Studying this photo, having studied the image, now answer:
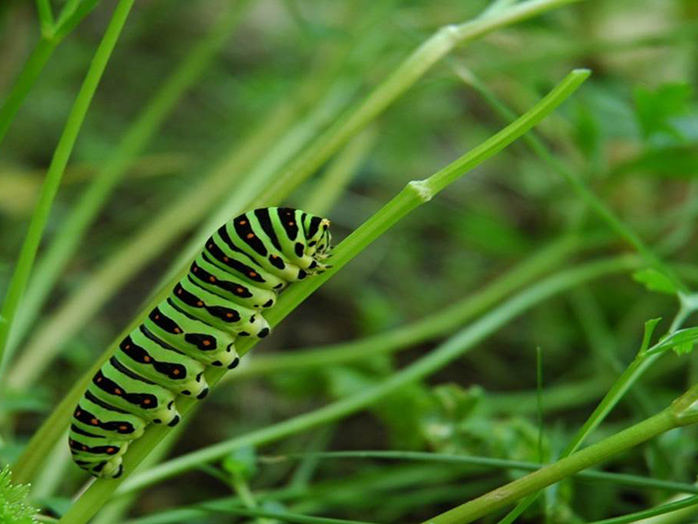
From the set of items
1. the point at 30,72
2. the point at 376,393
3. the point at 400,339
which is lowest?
the point at 376,393

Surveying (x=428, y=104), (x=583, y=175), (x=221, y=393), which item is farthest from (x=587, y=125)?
(x=428, y=104)

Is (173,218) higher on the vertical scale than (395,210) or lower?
higher

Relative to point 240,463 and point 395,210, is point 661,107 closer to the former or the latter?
point 395,210

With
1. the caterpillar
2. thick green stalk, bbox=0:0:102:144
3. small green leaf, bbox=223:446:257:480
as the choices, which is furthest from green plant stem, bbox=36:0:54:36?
small green leaf, bbox=223:446:257:480

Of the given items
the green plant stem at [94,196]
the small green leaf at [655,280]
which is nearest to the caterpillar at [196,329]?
the small green leaf at [655,280]

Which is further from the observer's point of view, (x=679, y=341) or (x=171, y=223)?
(x=171, y=223)

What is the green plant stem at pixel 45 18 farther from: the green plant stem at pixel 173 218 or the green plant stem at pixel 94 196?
the green plant stem at pixel 173 218

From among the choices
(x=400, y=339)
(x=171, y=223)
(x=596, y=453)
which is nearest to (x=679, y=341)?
(x=596, y=453)
